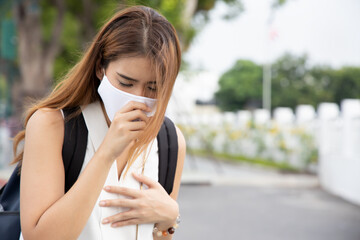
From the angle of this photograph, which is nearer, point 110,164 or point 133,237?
point 110,164

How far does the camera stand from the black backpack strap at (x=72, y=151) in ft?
5.14

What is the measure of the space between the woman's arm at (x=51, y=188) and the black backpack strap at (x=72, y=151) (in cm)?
2

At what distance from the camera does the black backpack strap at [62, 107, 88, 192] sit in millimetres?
1567

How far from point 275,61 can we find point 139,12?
8315 cm

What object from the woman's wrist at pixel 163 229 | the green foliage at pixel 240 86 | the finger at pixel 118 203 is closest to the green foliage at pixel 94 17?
the woman's wrist at pixel 163 229

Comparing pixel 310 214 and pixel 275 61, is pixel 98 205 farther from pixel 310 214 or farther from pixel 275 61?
pixel 275 61

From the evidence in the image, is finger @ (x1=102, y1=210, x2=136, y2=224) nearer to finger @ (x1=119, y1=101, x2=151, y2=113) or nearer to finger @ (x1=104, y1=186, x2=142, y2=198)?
finger @ (x1=104, y1=186, x2=142, y2=198)

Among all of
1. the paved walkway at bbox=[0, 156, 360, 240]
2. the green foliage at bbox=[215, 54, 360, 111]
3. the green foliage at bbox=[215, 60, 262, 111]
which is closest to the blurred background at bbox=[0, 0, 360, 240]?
the paved walkway at bbox=[0, 156, 360, 240]

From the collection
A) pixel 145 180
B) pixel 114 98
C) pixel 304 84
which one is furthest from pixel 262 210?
pixel 304 84

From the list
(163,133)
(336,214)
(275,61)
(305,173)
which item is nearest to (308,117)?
(305,173)

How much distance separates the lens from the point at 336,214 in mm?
7277

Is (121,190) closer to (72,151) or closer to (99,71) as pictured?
(72,151)

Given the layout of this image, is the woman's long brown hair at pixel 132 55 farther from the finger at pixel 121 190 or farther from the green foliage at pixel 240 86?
the green foliage at pixel 240 86

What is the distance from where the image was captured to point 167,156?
177 centimetres
